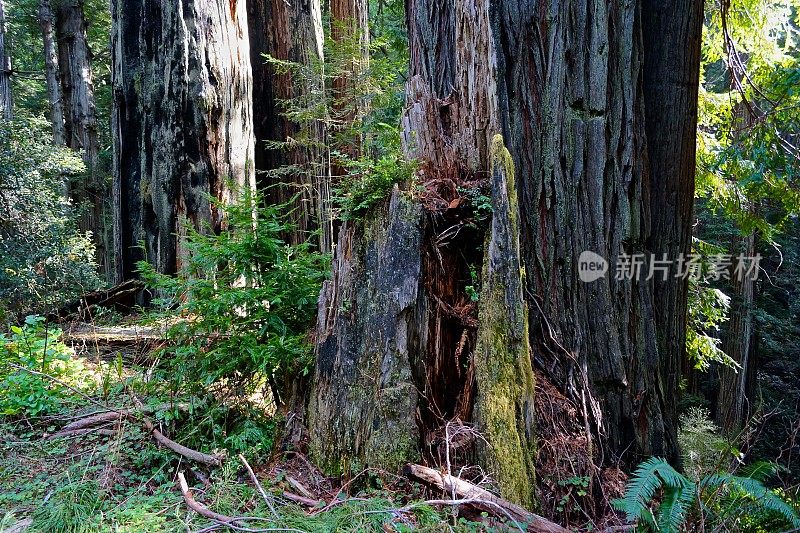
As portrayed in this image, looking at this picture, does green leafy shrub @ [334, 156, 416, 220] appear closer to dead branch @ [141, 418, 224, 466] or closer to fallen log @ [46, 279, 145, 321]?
dead branch @ [141, 418, 224, 466]

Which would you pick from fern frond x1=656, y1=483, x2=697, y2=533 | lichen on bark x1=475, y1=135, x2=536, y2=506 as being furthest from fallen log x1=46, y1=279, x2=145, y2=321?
fern frond x1=656, y1=483, x2=697, y2=533

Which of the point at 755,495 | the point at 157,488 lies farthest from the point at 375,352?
the point at 755,495

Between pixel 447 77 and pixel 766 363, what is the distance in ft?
Result: 59.8

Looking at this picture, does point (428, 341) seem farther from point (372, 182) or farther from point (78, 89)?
point (78, 89)

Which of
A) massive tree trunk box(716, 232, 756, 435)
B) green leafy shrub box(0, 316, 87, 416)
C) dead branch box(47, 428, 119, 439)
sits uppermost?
green leafy shrub box(0, 316, 87, 416)

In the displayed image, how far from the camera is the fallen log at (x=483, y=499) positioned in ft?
7.44

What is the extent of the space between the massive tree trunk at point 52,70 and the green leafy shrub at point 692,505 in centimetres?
1606

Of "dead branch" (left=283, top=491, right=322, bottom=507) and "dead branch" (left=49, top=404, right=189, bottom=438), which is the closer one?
"dead branch" (left=283, top=491, right=322, bottom=507)

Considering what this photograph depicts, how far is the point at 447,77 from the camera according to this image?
10.7 ft

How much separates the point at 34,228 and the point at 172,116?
5.43 m

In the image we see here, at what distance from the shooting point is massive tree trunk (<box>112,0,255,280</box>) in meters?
5.29

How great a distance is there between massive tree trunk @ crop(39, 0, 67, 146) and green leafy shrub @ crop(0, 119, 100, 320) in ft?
18.9
